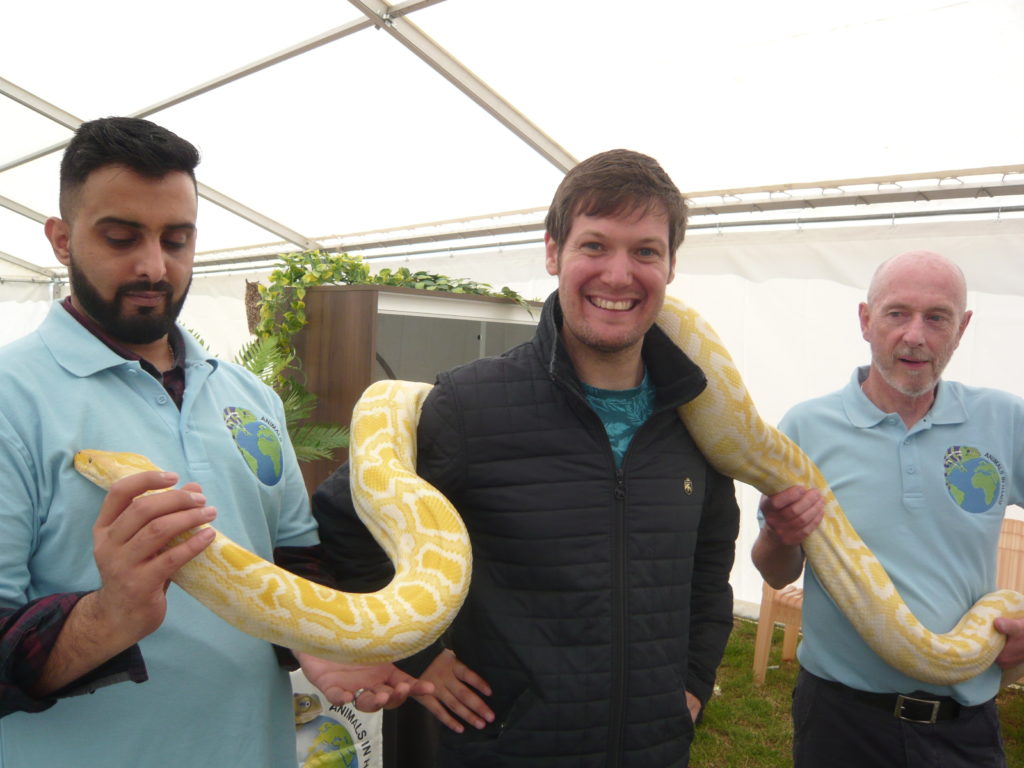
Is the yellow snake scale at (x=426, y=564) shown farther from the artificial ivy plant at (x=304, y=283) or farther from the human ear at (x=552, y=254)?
the artificial ivy plant at (x=304, y=283)

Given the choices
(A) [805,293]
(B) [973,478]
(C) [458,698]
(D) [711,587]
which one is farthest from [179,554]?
(A) [805,293]

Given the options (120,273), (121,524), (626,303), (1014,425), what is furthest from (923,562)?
(120,273)

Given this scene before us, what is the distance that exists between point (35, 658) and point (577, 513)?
120 cm

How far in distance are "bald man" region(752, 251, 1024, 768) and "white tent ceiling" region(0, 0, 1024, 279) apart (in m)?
1.88

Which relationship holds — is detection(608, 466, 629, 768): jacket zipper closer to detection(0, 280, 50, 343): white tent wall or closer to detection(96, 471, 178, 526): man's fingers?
detection(96, 471, 178, 526): man's fingers

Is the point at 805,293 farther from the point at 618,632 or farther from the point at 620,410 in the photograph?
the point at 618,632

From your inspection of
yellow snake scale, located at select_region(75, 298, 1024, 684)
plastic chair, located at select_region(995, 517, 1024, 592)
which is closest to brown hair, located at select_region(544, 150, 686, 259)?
yellow snake scale, located at select_region(75, 298, 1024, 684)

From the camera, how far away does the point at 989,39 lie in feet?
11.7

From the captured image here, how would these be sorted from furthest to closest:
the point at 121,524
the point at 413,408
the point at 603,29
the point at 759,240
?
the point at 759,240 → the point at 603,29 → the point at 413,408 → the point at 121,524

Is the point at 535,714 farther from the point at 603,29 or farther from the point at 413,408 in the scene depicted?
the point at 603,29

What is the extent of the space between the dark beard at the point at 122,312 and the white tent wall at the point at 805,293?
16.2 feet

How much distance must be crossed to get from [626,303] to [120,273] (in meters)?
1.29

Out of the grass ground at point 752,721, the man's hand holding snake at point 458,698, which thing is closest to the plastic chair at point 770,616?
the grass ground at point 752,721

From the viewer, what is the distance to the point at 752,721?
4895 mm
